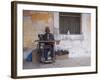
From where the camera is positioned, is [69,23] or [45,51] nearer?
[45,51]

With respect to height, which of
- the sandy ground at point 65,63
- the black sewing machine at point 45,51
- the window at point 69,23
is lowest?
the sandy ground at point 65,63

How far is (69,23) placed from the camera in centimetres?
220

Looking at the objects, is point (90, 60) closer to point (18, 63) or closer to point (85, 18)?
point (85, 18)

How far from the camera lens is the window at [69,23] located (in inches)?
85.1

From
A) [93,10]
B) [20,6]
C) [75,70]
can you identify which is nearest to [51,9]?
[20,6]

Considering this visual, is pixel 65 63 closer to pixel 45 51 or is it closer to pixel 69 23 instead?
pixel 45 51

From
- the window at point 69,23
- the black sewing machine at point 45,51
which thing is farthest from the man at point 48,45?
the window at point 69,23

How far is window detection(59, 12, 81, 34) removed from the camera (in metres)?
2.16

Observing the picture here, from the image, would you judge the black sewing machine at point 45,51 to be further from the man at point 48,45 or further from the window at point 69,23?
the window at point 69,23

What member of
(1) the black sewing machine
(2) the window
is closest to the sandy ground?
(1) the black sewing machine

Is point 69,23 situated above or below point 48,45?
above

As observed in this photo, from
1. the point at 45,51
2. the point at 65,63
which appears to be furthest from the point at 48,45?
the point at 65,63

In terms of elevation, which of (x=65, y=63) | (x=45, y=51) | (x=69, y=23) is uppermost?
(x=69, y=23)

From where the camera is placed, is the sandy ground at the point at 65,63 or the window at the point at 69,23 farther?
the window at the point at 69,23
